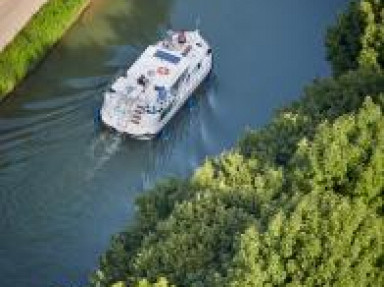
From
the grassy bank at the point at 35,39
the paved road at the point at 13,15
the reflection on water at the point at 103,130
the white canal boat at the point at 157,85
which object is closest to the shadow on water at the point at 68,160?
the reflection on water at the point at 103,130

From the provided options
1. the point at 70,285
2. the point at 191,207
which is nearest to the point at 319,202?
the point at 191,207

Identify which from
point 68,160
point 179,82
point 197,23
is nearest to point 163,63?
point 179,82

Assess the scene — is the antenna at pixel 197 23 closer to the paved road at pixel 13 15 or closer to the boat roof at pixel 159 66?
the boat roof at pixel 159 66

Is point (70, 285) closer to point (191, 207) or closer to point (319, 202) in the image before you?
point (191, 207)

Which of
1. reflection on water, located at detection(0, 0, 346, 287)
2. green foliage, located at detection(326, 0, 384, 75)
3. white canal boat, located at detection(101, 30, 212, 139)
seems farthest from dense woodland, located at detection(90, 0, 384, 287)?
white canal boat, located at detection(101, 30, 212, 139)

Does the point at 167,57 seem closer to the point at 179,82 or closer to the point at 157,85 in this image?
the point at 179,82

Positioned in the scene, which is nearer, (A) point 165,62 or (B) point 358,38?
(B) point 358,38
